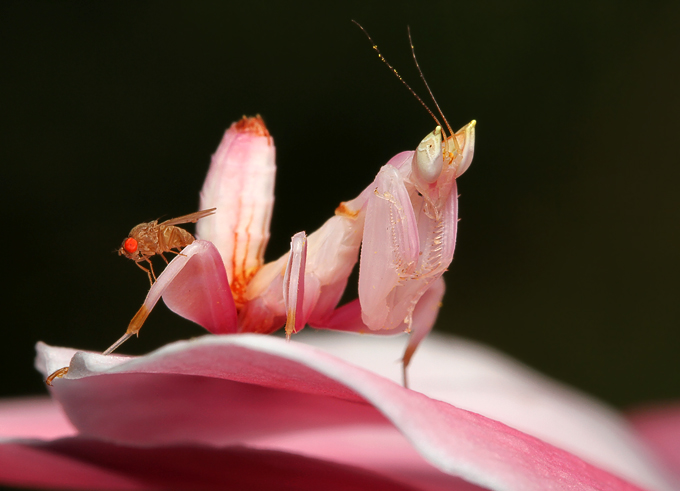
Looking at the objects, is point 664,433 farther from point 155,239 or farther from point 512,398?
point 155,239

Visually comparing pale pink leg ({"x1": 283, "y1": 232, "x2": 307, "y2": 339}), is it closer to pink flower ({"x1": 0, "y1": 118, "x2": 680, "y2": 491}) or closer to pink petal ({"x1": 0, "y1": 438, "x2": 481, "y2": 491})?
pink flower ({"x1": 0, "y1": 118, "x2": 680, "y2": 491})

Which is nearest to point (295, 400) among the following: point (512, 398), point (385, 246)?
point (385, 246)

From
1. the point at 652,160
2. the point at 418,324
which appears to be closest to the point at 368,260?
the point at 418,324

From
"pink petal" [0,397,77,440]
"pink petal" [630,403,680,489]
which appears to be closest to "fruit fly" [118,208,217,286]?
"pink petal" [0,397,77,440]

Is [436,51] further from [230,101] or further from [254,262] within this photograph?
[254,262]

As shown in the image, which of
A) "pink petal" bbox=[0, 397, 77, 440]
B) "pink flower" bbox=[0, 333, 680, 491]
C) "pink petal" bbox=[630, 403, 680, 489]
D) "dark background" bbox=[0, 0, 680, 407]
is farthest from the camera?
"dark background" bbox=[0, 0, 680, 407]

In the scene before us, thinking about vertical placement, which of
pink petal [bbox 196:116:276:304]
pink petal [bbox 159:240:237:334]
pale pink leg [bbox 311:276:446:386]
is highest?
pink petal [bbox 196:116:276:304]

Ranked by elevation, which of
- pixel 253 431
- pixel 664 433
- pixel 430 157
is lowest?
pixel 664 433
